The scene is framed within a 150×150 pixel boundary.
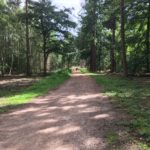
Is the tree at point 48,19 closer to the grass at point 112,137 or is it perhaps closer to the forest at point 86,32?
the forest at point 86,32

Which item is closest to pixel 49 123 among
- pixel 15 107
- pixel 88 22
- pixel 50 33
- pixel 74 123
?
pixel 74 123

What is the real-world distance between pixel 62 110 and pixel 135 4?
2215 centimetres

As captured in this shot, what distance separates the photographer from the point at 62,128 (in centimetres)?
829

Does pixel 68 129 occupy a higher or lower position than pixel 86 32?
lower

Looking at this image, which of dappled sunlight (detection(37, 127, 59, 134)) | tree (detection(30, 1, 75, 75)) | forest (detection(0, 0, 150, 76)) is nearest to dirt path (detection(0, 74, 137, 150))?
dappled sunlight (detection(37, 127, 59, 134))

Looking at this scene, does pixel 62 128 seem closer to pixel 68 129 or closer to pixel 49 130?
pixel 68 129

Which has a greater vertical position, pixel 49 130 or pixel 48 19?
pixel 48 19

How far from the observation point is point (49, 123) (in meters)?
8.98

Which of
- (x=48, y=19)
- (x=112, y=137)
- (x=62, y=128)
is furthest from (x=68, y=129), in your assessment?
(x=48, y=19)

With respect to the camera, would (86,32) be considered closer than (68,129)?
No

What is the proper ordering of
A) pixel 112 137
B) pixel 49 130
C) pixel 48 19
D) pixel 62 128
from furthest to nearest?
1. pixel 48 19
2. pixel 62 128
3. pixel 49 130
4. pixel 112 137

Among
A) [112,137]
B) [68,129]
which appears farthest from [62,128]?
[112,137]

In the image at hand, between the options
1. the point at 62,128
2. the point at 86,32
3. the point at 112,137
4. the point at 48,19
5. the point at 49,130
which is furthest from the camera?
the point at 86,32

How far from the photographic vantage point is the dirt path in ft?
22.6
